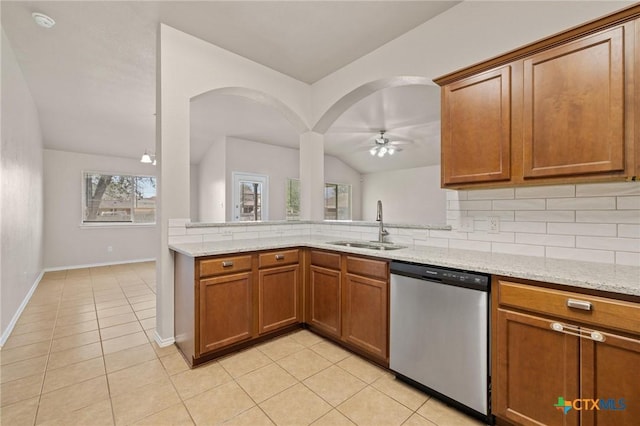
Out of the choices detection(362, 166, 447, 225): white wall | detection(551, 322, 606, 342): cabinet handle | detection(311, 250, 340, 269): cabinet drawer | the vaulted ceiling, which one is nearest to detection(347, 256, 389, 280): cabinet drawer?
detection(311, 250, 340, 269): cabinet drawer

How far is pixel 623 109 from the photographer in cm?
136

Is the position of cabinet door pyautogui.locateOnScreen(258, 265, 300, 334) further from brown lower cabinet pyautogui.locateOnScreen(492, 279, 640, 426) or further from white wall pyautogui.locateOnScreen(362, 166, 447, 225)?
white wall pyautogui.locateOnScreen(362, 166, 447, 225)

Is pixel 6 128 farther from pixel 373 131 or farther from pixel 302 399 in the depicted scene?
pixel 373 131

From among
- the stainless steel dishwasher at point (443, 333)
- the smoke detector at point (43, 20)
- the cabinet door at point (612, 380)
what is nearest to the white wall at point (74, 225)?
the smoke detector at point (43, 20)

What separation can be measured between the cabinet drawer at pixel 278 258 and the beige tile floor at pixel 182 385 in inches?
28.0

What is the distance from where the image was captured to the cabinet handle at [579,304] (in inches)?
47.5

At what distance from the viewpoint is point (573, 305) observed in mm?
1239

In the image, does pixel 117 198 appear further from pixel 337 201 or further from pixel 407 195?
pixel 407 195

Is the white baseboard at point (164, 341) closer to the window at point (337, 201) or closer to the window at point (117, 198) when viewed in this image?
the window at point (117, 198)

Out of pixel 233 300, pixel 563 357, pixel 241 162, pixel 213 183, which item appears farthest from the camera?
pixel 213 183

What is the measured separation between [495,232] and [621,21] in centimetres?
129

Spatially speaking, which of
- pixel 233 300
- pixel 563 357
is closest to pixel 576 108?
pixel 563 357

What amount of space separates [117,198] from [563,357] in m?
7.58

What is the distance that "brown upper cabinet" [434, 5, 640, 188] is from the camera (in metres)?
1.36
